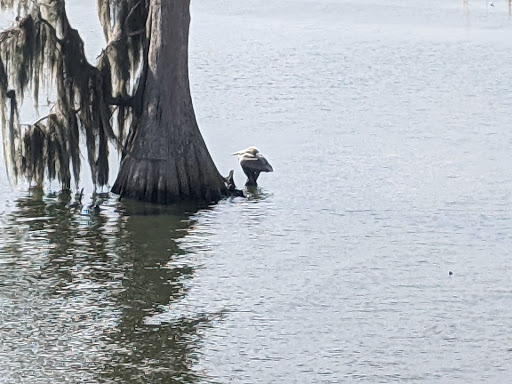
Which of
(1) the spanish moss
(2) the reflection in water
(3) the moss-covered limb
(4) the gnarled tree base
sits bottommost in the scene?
(2) the reflection in water

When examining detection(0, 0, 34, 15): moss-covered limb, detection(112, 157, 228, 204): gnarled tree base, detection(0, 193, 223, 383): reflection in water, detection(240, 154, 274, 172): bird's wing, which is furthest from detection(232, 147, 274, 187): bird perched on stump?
detection(0, 0, 34, 15): moss-covered limb

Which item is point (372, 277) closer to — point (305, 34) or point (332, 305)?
point (332, 305)

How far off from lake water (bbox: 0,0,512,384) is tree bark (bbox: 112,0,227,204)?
49 centimetres

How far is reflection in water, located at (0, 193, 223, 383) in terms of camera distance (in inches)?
585

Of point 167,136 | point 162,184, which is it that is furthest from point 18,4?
point 162,184

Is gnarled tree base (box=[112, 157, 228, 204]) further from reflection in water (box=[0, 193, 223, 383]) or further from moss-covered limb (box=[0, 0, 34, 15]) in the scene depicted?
moss-covered limb (box=[0, 0, 34, 15])

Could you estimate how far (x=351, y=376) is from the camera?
1466 cm

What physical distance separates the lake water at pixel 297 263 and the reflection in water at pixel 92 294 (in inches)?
1.5

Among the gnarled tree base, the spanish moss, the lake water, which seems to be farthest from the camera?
the spanish moss

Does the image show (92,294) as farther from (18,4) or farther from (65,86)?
(18,4)

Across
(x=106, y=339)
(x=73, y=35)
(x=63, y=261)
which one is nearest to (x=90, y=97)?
(x=73, y=35)

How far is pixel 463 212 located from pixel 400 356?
8003 mm

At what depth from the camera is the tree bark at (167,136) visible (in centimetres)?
2311

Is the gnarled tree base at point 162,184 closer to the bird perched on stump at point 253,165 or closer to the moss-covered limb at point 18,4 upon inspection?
the bird perched on stump at point 253,165
